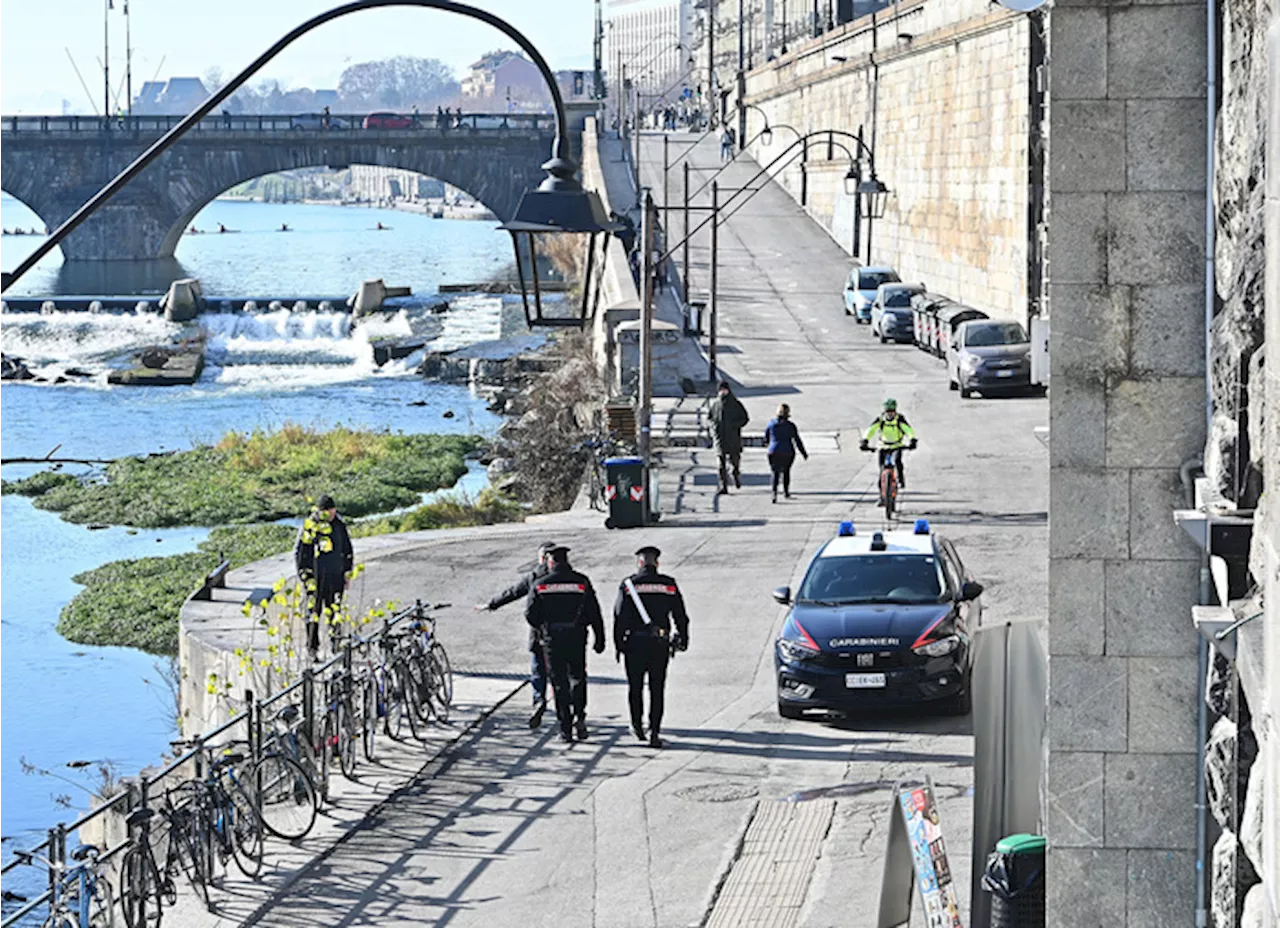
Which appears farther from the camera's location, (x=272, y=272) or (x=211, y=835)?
(x=272, y=272)

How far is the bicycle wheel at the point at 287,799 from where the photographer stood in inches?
557

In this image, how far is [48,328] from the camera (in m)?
80.6

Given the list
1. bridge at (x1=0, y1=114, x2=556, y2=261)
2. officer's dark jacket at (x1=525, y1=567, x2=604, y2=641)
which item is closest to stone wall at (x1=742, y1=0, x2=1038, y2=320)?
bridge at (x1=0, y1=114, x2=556, y2=261)

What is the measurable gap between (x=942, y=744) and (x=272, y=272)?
109 meters

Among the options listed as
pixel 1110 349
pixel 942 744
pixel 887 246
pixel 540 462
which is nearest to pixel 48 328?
pixel 887 246

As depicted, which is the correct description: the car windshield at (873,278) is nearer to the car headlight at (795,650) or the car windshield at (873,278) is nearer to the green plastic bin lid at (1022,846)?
the car headlight at (795,650)

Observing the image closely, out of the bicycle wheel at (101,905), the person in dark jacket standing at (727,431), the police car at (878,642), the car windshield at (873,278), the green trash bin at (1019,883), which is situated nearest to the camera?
the green trash bin at (1019,883)

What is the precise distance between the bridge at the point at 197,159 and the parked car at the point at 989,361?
63.9m

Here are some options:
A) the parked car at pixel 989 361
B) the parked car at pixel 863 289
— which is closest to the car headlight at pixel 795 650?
the parked car at pixel 989 361

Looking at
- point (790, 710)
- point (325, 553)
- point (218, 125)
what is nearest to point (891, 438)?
point (325, 553)

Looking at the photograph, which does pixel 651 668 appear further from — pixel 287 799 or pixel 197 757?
pixel 197 757

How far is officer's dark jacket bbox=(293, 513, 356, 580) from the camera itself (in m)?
19.5

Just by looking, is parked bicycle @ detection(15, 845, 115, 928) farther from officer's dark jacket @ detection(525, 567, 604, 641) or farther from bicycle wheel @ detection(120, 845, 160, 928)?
officer's dark jacket @ detection(525, 567, 604, 641)

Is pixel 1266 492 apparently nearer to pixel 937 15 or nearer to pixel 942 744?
pixel 942 744
